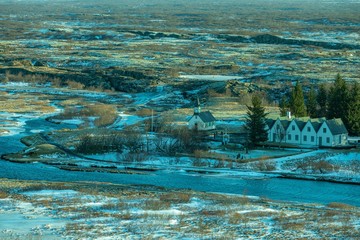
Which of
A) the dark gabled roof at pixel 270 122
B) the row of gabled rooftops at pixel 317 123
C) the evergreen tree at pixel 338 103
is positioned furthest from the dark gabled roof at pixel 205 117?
the evergreen tree at pixel 338 103

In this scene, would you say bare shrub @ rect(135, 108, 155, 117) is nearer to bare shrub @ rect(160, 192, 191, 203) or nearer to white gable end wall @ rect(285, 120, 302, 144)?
white gable end wall @ rect(285, 120, 302, 144)

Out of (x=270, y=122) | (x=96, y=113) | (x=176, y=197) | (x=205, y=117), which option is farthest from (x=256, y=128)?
(x=96, y=113)

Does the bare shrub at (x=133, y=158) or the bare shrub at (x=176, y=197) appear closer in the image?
the bare shrub at (x=176, y=197)

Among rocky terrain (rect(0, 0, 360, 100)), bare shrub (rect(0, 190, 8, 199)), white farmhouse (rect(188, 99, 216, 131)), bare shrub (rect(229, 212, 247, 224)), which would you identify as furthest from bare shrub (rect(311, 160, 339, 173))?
rocky terrain (rect(0, 0, 360, 100))

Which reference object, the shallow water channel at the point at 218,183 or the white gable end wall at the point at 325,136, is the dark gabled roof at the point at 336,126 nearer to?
the white gable end wall at the point at 325,136

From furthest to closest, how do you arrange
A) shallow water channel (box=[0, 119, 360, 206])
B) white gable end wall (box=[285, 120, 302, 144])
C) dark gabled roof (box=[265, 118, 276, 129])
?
1. dark gabled roof (box=[265, 118, 276, 129])
2. white gable end wall (box=[285, 120, 302, 144])
3. shallow water channel (box=[0, 119, 360, 206])

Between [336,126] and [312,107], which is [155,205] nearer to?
[336,126]

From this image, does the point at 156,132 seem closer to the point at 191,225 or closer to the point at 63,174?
the point at 63,174
